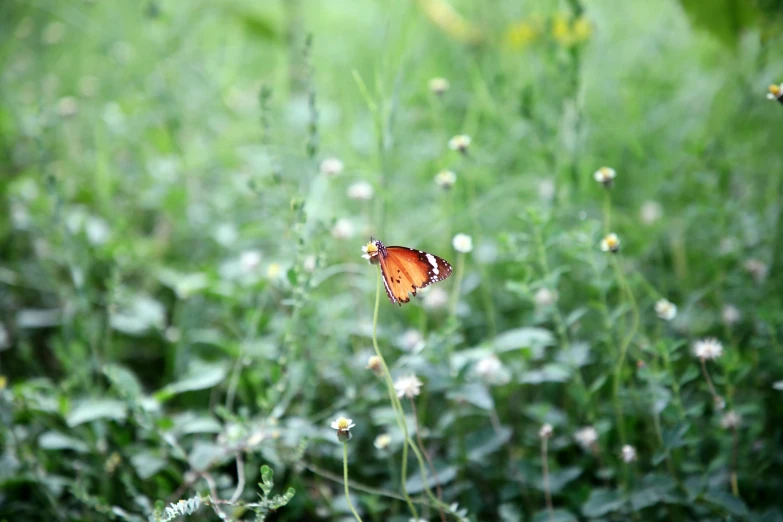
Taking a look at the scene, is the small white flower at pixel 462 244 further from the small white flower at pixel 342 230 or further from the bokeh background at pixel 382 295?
the small white flower at pixel 342 230

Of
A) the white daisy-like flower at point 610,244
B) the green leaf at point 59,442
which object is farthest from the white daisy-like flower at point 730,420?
the green leaf at point 59,442

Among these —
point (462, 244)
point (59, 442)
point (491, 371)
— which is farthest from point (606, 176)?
point (59, 442)

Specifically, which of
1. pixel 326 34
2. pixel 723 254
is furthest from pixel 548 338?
pixel 326 34

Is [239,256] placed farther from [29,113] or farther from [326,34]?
[326,34]

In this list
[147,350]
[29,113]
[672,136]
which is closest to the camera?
[147,350]

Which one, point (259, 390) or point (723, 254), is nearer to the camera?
point (259, 390)

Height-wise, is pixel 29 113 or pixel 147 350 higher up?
pixel 29 113

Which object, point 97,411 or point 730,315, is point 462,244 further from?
point 97,411
